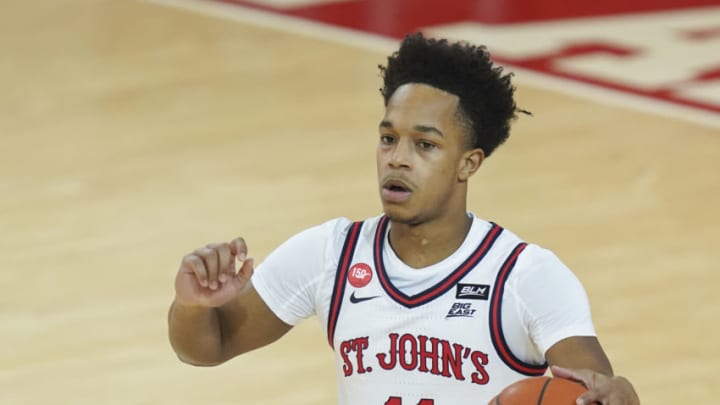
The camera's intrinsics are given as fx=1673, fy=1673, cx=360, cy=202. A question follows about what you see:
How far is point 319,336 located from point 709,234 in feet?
5.97

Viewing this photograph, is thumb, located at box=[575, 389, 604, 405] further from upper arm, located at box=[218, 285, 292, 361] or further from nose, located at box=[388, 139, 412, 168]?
upper arm, located at box=[218, 285, 292, 361]

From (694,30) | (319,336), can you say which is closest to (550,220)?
(319,336)

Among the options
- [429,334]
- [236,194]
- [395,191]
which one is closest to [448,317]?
[429,334]

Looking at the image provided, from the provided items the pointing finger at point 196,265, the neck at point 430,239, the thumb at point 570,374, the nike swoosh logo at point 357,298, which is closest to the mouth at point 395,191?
the neck at point 430,239

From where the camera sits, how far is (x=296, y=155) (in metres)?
7.89

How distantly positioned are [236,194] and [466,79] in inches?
150

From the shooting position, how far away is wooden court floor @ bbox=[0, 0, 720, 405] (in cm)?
567

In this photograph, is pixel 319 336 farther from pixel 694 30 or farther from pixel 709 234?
pixel 694 30

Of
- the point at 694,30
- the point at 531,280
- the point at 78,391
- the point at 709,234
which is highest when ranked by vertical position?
the point at 694,30

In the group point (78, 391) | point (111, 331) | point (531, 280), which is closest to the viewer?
point (531, 280)

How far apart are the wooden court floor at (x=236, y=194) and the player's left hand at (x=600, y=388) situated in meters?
2.13

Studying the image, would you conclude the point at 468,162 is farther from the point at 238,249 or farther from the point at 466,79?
the point at 238,249

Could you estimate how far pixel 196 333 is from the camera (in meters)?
3.65

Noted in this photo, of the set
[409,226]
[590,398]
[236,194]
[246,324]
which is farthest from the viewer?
[236,194]
